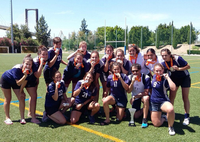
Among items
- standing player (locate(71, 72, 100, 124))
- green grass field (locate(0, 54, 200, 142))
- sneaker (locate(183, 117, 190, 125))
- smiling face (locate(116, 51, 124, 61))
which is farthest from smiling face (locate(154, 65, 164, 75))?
standing player (locate(71, 72, 100, 124))

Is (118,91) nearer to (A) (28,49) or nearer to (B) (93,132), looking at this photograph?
(B) (93,132)

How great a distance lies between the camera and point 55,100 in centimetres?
407

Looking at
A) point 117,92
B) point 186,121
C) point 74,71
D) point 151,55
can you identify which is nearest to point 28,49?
point 74,71

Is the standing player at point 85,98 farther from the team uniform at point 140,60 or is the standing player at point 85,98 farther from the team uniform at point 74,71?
the team uniform at point 140,60

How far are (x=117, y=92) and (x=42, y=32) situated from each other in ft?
216

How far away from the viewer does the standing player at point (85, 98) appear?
4.11 m

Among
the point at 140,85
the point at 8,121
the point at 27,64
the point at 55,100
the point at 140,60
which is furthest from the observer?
the point at 140,60

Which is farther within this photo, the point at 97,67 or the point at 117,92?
the point at 97,67

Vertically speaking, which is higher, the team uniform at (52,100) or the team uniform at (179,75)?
the team uniform at (179,75)

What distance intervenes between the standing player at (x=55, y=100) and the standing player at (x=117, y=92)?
78 cm

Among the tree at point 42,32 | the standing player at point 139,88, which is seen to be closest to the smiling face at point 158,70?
the standing player at point 139,88

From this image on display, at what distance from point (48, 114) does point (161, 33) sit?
162ft

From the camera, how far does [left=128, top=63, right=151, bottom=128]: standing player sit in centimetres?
400

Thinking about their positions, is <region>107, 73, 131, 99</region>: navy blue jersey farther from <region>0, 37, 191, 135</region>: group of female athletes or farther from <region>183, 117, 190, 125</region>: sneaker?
<region>183, 117, 190, 125</region>: sneaker
